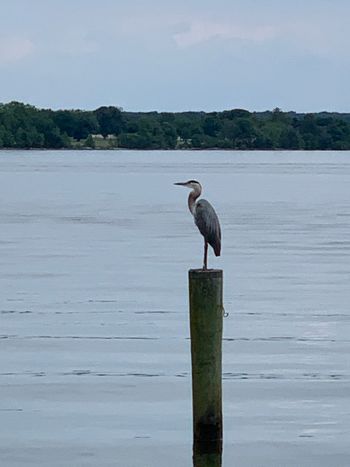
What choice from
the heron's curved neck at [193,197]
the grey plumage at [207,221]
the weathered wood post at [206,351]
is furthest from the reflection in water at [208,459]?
the heron's curved neck at [193,197]

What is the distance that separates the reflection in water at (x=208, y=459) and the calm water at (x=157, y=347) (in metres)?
0.27

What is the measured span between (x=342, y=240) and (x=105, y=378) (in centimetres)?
2005

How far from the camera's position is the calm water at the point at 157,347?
14922 mm

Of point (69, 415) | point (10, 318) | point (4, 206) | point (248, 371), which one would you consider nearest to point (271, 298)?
point (10, 318)

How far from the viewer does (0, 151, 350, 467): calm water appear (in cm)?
1492

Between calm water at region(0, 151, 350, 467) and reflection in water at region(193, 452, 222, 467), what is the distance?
0.27 meters

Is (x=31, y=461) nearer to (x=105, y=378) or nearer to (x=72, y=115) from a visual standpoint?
(x=105, y=378)

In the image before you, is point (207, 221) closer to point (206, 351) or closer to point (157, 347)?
point (206, 351)

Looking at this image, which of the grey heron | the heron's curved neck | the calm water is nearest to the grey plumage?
the grey heron

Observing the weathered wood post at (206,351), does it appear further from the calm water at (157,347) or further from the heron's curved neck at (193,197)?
the heron's curved neck at (193,197)

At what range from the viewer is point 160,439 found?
593 inches

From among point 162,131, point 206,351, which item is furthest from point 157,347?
point 162,131

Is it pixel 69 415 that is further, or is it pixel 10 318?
pixel 10 318

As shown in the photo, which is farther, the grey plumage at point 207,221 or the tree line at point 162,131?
the tree line at point 162,131
